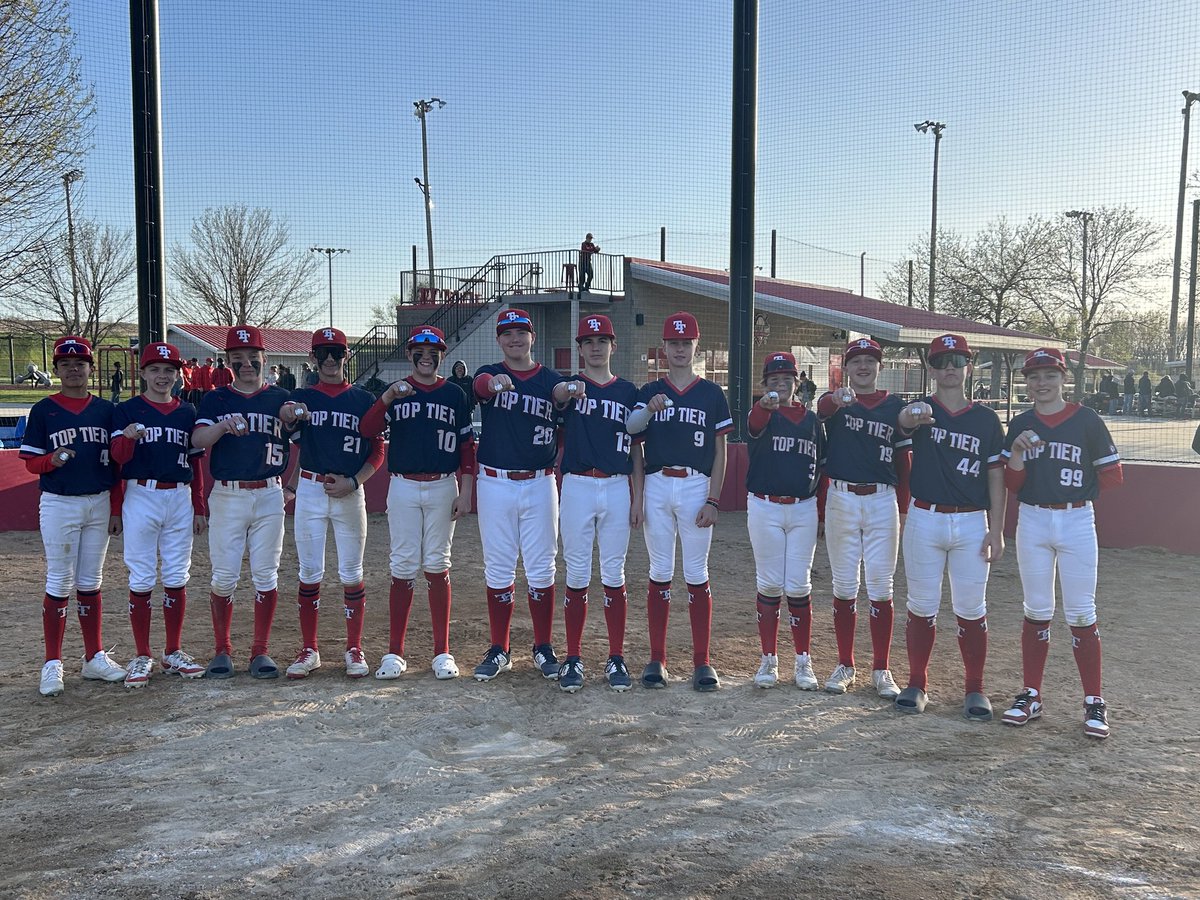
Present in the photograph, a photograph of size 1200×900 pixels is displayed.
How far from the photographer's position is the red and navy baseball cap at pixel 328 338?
5410 mm

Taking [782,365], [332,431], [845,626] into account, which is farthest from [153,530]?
[845,626]

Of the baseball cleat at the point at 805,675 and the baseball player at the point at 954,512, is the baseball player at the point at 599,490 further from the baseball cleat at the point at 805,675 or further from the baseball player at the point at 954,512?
the baseball player at the point at 954,512

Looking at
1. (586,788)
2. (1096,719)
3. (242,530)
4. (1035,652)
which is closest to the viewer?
(586,788)

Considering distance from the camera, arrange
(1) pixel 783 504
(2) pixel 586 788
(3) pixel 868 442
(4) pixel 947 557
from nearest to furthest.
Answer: (2) pixel 586 788
(4) pixel 947 557
(3) pixel 868 442
(1) pixel 783 504

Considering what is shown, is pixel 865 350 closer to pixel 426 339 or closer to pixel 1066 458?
pixel 1066 458

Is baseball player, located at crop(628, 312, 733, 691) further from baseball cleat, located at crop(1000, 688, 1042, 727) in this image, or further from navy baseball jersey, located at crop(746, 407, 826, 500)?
baseball cleat, located at crop(1000, 688, 1042, 727)

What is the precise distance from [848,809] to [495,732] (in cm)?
172

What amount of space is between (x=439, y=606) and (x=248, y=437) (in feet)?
4.84

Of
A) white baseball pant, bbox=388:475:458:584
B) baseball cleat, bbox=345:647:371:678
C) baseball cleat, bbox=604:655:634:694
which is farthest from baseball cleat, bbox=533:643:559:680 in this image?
baseball cleat, bbox=345:647:371:678

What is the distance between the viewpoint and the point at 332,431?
5.33 metres

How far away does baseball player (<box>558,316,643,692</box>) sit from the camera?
524cm

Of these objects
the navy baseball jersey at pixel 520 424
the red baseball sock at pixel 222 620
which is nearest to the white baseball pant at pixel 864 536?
the navy baseball jersey at pixel 520 424

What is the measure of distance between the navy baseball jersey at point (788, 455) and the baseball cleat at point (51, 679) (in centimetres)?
392

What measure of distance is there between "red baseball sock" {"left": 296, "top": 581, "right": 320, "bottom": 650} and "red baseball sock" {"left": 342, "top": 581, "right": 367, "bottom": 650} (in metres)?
0.18
